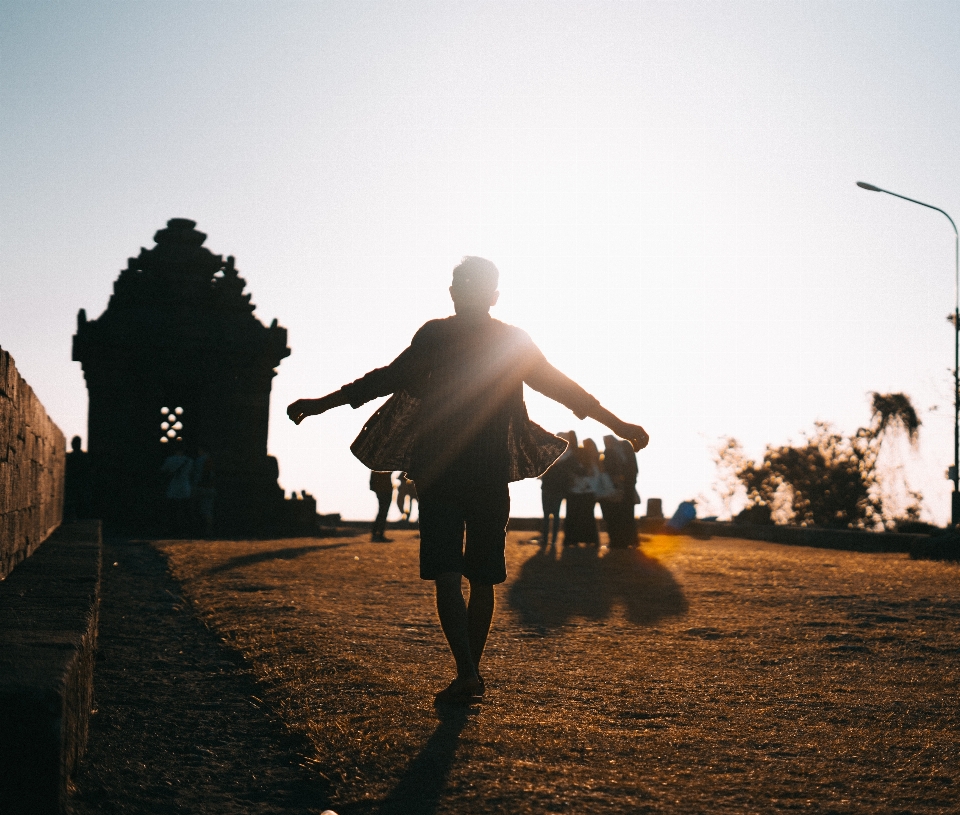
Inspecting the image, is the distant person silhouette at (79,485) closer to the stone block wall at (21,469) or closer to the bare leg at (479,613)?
the stone block wall at (21,469)

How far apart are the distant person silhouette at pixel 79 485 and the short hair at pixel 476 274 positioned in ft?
58.1

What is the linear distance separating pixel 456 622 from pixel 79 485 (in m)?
19.3

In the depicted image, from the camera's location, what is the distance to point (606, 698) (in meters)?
5.04

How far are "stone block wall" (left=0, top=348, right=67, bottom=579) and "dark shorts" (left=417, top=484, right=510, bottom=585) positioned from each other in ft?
7.47

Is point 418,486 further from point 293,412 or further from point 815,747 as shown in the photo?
point 815,747

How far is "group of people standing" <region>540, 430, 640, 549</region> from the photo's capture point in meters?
16.4

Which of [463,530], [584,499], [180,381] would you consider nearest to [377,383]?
[463,530]

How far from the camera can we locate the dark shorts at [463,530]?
4.82m

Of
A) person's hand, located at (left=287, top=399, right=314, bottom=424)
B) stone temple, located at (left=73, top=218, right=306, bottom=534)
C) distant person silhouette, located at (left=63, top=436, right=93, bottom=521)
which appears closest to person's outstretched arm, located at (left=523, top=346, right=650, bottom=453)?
person's hand, located at (left=287, top=399, right=314, bottom=424)

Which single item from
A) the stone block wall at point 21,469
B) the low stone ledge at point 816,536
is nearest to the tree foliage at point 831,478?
the low stone ledge at point 816,536

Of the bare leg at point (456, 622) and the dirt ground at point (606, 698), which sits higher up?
the bare leg at point (456, 622)

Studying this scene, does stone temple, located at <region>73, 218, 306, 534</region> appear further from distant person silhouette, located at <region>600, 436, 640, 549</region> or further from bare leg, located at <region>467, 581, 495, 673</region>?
bare leg, located at <region>467, 581, 495, 673</region>

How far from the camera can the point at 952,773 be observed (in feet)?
12.5

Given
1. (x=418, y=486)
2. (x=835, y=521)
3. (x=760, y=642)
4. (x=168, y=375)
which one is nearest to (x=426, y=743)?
(x=418, y=486)
